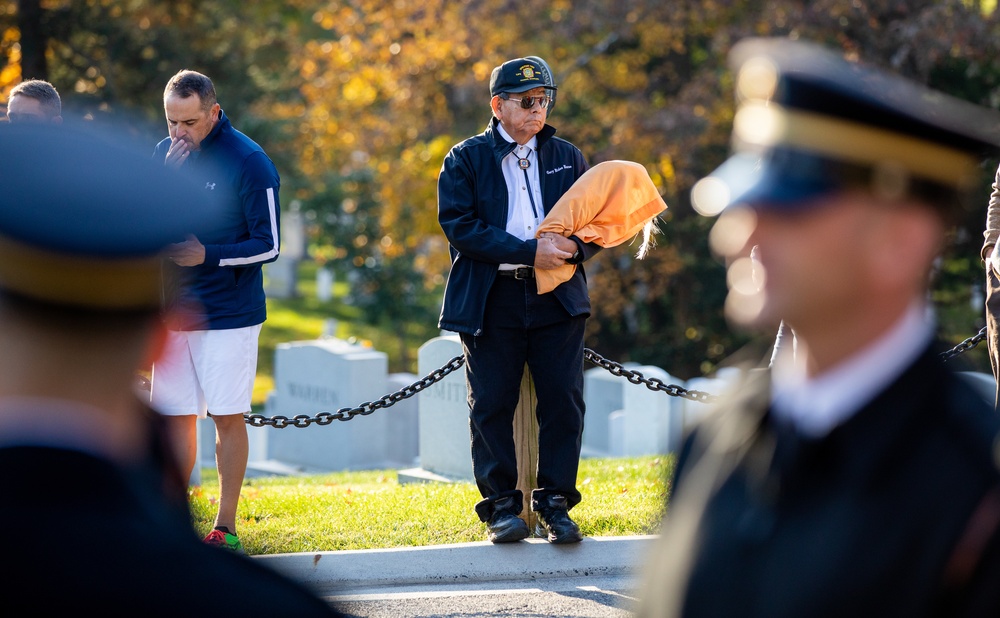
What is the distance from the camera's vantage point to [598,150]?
16609 mm

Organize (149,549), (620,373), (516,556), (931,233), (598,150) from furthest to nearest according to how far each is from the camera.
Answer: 1. (598,150)
2. (620,373)
3. (516,556)
4. (931,233)
5. (149,549)

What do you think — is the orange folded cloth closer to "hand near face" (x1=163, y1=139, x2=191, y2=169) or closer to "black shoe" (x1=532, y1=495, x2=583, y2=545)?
"black shoe" (x1=532, y1=495, x2=583, y2=545)

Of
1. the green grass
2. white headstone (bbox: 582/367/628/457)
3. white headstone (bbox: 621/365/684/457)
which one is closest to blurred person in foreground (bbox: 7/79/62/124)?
the green grass

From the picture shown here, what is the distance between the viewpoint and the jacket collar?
19.6ft

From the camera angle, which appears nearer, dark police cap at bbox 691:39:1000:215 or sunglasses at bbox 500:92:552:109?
dark police cap at bbox 691:39:1000:215

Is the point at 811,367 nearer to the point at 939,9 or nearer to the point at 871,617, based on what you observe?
the point at 871,617

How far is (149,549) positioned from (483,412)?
4571mm

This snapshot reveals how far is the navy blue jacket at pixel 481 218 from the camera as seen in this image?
228 inches

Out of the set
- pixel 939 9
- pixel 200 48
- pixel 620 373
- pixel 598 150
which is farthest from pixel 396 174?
pixel 620 373

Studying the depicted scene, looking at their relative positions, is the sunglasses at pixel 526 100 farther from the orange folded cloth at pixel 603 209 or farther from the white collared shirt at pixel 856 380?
the white collared shirt at pixel 856 380

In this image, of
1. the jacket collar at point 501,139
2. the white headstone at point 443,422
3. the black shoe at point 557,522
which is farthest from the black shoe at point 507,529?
the white headstone at point 443,422

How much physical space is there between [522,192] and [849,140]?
14.6 feet

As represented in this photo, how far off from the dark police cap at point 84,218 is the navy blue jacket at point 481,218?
4.13 m

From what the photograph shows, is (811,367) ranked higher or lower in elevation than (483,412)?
higher
